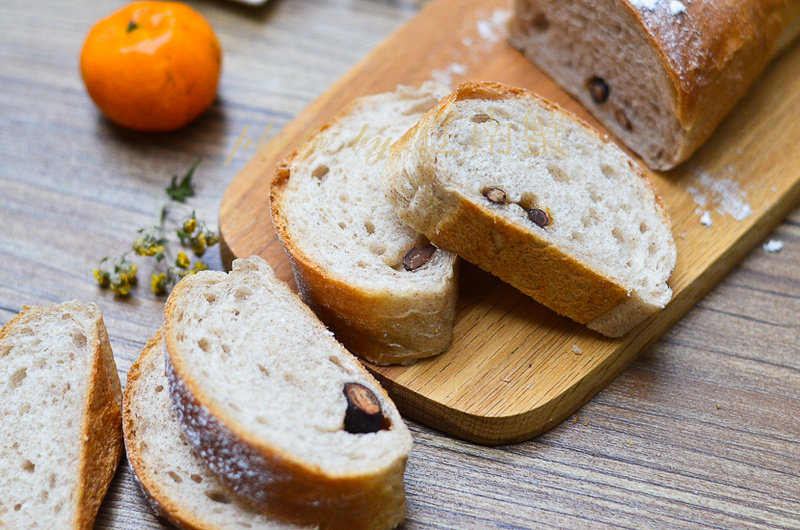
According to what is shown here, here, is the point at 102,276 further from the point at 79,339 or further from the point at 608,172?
Answer: the point at 608,172

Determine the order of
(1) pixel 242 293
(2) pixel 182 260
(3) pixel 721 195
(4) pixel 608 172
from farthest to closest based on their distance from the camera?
(3) pixel 721 195 < (2) pixel 182 260 < (4) pixel 608 172 < (1) pixel 242 293

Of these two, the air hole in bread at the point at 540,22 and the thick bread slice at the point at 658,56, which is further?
the air hole in bread at the point at 540,22

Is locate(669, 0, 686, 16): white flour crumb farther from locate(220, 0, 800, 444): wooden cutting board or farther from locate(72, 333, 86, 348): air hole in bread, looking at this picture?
locate(72, 333, 86, 348): air hole in bread

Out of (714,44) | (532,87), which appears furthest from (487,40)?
(714,44)

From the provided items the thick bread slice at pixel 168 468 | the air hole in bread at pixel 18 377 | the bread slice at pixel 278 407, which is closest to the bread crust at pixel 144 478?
the thick bread slice at pixel 168 468

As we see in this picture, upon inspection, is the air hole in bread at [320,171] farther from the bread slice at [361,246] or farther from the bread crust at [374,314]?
the bread crust at [374,314]

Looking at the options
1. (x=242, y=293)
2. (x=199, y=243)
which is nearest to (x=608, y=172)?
(x=242, y=293)
